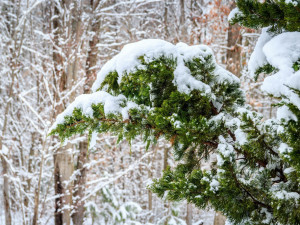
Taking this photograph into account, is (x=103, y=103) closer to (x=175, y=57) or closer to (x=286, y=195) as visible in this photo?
(x=175, y=57)

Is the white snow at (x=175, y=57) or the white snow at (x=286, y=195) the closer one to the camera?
the white snow at (x=286, y=195)

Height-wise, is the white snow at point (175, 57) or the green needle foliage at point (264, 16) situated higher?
the green needle foliage at point (264, 16)

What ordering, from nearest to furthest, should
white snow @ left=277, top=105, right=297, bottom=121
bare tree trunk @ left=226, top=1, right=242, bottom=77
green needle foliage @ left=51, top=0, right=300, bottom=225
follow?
white snow @ left=277, top=105, right=297, bottom=121 < green needle foliage @ left=51, top=0, right=300, bottom=225 < bare tree trunk @ left=226, top=1, right=242, bottom=77

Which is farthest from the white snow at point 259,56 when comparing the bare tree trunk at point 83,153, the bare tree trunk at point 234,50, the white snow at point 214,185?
the bare tree trunk at point 83,153

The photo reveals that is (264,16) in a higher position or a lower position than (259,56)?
higher

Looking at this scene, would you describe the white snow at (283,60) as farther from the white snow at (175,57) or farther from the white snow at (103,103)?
the white snow at (103,103)

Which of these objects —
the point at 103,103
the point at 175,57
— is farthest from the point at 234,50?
the point at 103,103

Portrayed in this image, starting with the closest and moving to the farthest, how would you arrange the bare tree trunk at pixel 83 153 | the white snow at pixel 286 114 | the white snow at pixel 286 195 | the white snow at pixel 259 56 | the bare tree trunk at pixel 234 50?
the white snow at pixel 286 114
the white snow at pixel 286 195
the white snow at pixel 259 56
the bare tree trunk at pixel 234 50
the bare tree trunk at pixel 83 153

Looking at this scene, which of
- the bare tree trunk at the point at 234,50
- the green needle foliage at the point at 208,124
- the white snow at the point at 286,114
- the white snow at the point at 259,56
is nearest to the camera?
the white snow at the point at 286,114

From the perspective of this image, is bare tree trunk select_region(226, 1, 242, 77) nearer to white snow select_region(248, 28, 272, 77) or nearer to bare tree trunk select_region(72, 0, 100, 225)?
bare tree trunk select_region(72, 0, 100, 225)

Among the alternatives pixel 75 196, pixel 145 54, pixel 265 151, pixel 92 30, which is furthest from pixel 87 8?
pixel 265 151

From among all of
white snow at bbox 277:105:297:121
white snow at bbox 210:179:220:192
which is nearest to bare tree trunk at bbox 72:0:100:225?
white snow at bbox 210:179:220:192

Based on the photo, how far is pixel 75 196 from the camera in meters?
6.75

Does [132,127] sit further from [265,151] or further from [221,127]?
[265,151]
